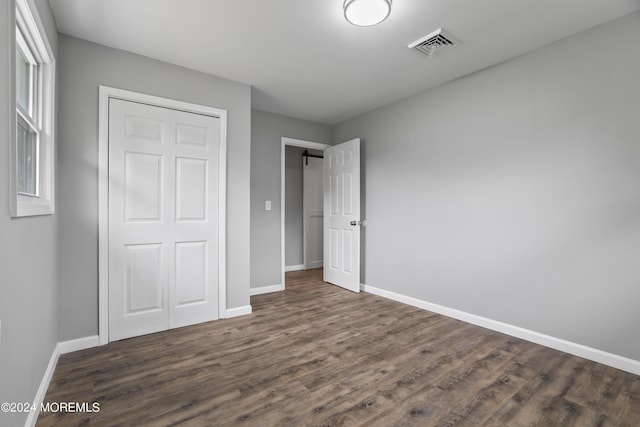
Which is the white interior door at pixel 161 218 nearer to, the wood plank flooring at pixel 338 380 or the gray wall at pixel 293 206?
the wood plank flooring at pixel 338 380

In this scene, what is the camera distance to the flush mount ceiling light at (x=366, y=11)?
199 cm

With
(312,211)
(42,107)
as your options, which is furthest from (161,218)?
(312,211)

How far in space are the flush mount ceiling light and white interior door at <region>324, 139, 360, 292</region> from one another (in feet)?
6.73

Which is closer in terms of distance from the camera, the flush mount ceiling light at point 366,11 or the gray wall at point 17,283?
the gray wall at point 17,283

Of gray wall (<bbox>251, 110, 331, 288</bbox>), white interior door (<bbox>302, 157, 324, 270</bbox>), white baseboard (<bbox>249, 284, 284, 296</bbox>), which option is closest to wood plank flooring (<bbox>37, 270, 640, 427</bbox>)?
white baseboard (<bbox>249, 284, 284, 296</bbox>)

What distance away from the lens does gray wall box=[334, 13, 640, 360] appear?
2236 millimetres

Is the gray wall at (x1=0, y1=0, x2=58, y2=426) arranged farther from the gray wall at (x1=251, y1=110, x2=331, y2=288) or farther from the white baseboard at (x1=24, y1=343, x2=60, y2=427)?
the gray wall at (x1=251, y1=110, x2=331, y2=288)

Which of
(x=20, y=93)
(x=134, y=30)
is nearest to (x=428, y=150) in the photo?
(x=134, y=30)

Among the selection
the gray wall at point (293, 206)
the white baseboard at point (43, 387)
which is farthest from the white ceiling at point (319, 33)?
the gray wall at point (293, 206)

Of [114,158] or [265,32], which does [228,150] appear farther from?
[265,32]

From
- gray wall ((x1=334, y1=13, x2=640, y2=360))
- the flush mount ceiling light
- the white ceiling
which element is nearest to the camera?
the flush mount ceiling light

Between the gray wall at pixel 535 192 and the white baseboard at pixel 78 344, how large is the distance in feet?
10.4

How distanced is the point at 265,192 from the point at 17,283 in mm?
3097

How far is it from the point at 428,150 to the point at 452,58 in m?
1.01
